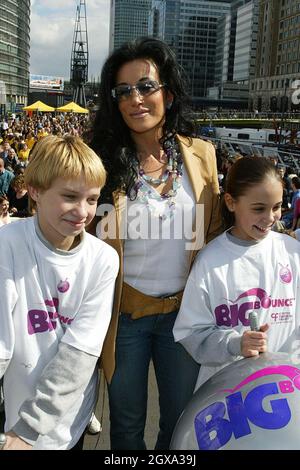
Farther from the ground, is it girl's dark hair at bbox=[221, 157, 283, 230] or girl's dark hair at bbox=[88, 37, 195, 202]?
girl's dark hair at bbox=[88, 37, 195, 202]

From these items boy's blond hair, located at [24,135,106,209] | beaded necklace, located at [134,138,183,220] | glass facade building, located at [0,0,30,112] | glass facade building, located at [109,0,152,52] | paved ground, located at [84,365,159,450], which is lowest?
paved ground, located at [84,365,159,450]

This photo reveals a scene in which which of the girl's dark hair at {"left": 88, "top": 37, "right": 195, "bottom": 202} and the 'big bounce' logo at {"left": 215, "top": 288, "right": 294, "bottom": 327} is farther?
the girl's dark hair at {"left": 88, "top": 37, "right": 195, "bottom": 202}

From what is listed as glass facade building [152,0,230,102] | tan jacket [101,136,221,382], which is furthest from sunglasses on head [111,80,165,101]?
glass facade building [152,0,230,102]

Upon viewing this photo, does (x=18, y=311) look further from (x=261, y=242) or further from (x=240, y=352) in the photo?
(x=261, y=242)

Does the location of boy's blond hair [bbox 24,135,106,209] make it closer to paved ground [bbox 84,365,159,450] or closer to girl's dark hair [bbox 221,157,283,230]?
girl's dark hair [bbox 221,157,283,230]

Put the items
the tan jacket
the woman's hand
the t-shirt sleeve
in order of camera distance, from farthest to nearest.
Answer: the tan jacket → the t-shirt sleeve → the woman's hand

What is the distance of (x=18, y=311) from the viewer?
4.99 feet

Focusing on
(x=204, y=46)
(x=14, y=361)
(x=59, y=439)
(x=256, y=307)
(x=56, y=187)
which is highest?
(x=204, y=46)

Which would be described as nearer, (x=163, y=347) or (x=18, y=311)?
(x=18, y=311)

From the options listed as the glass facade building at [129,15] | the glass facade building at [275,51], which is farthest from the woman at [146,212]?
the glass facade building at [129,15]

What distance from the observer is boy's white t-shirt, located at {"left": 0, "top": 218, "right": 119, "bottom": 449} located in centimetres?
152

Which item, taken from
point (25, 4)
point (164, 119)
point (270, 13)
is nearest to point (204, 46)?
point (270, 13)

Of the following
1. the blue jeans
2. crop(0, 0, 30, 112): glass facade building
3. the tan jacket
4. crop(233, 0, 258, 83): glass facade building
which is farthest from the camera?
crop(233, 0, 258, 83): glass facade building

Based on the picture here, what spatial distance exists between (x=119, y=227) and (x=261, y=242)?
0.53 m
